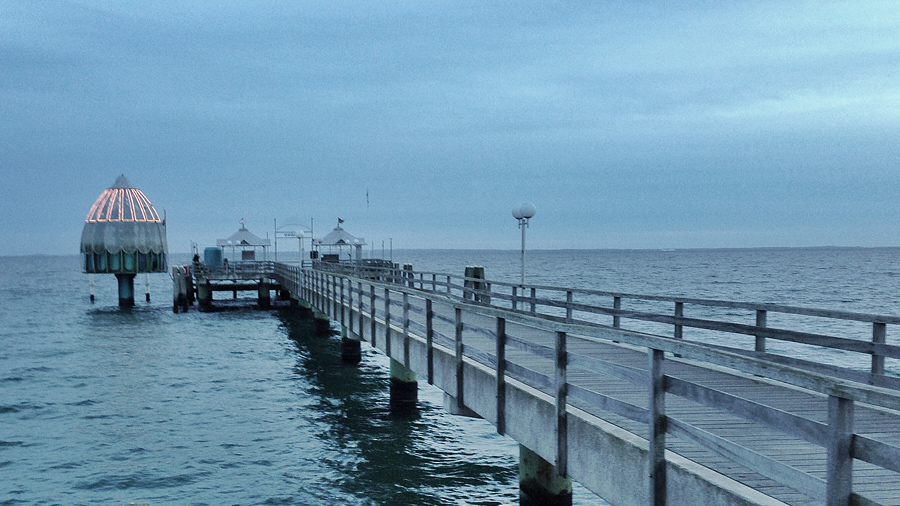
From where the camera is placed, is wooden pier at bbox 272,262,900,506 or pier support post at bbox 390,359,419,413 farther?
pier support post at bbox 390,359,419,413

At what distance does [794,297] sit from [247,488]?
56.8m

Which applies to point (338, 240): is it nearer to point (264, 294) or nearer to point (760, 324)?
point (264, 294)

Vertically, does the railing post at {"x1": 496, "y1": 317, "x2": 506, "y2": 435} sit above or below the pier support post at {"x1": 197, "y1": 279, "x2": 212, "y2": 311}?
above

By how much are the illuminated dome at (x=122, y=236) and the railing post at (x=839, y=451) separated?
2108 inches

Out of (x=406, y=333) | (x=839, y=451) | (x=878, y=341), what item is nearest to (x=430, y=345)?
(x=406, y=333)

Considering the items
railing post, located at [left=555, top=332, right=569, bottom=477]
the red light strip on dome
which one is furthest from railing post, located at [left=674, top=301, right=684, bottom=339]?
the red light strip on dome

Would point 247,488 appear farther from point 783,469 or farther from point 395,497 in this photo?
point 783,469

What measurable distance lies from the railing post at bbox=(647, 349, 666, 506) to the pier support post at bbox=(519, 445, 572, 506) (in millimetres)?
4925

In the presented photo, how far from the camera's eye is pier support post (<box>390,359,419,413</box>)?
17.7 meters

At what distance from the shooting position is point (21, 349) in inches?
1265

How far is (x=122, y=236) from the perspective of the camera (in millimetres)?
51875

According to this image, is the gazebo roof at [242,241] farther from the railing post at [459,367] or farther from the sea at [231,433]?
the railing post at [459,367]

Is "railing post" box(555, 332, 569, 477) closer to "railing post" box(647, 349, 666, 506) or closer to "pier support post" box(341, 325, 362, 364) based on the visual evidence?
"railing post" box(647, 349, 666, 506)

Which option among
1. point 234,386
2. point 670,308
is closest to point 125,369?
point 234,386
